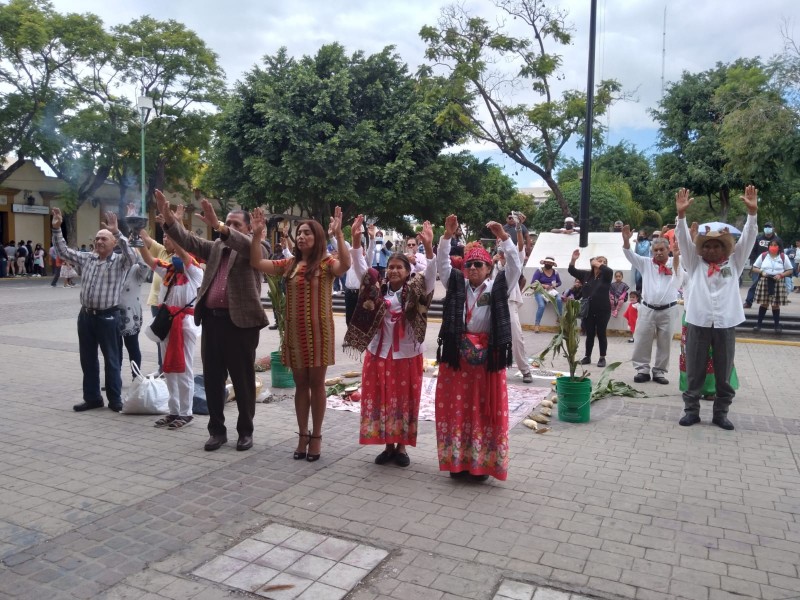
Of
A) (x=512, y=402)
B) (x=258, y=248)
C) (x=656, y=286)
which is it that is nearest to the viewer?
(x=258, y=248)

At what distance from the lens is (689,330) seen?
22.1 ft

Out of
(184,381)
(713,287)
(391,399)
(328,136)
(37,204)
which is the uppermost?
(328,136)

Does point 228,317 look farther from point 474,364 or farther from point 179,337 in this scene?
point 474,364

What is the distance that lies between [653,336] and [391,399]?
4.91 m

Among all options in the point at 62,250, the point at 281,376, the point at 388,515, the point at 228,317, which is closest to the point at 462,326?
the point at 388,515

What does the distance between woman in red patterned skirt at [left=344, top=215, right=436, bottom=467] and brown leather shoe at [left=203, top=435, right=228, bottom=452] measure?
4.34 ft

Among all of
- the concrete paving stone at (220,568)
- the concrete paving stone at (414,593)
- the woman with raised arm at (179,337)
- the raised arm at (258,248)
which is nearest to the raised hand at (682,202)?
the raised arm at (258,248)

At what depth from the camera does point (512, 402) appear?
7.50 meters

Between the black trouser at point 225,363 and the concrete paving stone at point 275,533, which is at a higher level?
the black trouser at point 225,363

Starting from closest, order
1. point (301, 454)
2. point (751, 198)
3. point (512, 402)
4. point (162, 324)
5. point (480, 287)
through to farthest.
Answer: point (480, 287)
point (301, 454)
point (751, 198)
point (162, 324)
point (512, 402)

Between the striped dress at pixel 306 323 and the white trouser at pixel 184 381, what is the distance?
160 cm

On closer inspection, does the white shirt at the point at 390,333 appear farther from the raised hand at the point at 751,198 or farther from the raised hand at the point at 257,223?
the raised hand at the point at 751,198

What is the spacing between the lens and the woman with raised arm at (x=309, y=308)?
16.9 feet

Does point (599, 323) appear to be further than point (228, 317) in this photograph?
Yes
